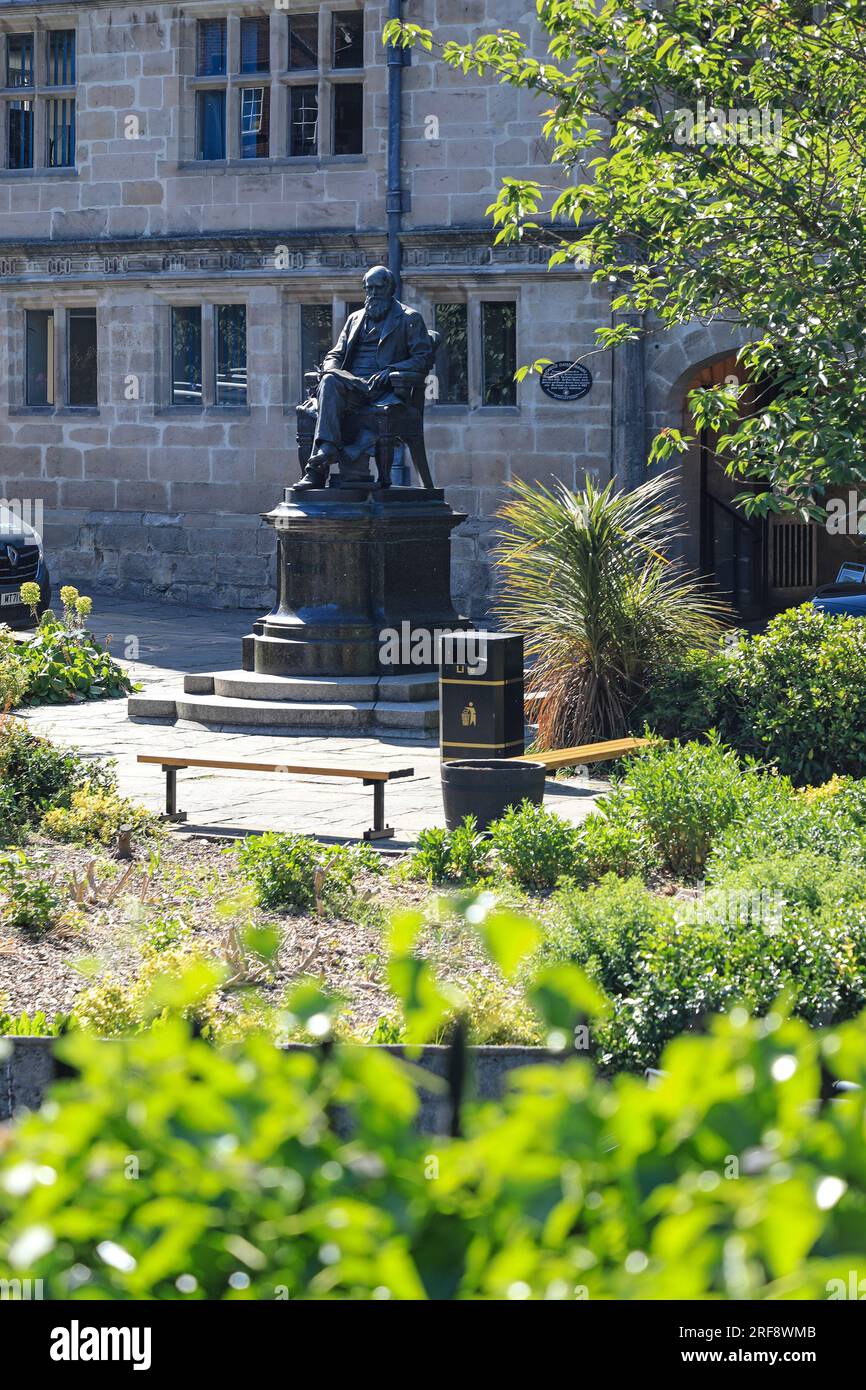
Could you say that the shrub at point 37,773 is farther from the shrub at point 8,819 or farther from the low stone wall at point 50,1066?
the low stone wall at point 50,1066

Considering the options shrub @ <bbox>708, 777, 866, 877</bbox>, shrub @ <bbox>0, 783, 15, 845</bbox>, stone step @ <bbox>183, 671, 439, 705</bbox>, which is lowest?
shrub @ <bbox>0, 783, 15, 845</bbox>

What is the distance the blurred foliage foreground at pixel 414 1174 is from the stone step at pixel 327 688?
37.3 ft

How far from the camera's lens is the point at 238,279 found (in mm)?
22109

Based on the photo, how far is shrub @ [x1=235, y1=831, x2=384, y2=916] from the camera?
7.64 metres

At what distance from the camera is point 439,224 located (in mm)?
21000

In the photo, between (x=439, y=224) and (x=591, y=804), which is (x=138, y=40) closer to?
(x=439, y=224)

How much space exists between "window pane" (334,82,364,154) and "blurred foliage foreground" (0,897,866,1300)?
68.9ft

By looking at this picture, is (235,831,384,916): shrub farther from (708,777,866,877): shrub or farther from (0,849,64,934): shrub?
(708,777,866,877): shrub

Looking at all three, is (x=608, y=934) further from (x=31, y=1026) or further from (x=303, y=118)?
(x=303, y=118)

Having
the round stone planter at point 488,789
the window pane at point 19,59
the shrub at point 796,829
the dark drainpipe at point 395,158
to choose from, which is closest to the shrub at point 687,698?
the round stone planter at point 488,789

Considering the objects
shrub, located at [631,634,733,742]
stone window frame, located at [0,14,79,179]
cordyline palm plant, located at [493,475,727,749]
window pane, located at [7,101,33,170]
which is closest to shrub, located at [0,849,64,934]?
shrub, located at [631,634,733,742]

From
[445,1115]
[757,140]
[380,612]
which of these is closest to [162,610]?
[380,612]

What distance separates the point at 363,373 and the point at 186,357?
871cm

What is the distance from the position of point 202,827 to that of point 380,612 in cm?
452
